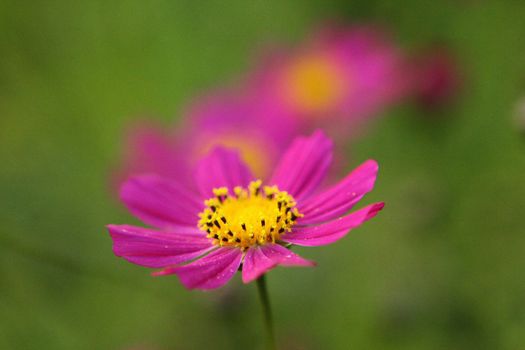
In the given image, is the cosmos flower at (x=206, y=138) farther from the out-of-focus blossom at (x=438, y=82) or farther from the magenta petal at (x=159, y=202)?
the magenta petal at (x=159, y=202)

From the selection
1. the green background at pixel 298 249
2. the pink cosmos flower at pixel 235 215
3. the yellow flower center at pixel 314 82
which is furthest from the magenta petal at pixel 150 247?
the yellow flower center at pixel 314 82

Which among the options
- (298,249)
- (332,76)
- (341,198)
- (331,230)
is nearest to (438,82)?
(298,249)

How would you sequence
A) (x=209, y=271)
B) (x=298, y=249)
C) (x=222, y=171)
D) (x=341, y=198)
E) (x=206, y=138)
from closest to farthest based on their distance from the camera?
(x=209, y=271), (x=341, y=198), (x=222, y=171), (x=298, y=249), (x=206, y=138)

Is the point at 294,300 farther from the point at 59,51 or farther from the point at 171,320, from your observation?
the point at 59,51

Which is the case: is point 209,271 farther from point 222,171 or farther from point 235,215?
point 222,171

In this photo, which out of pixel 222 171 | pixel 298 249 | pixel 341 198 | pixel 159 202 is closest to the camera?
pixel 341 198

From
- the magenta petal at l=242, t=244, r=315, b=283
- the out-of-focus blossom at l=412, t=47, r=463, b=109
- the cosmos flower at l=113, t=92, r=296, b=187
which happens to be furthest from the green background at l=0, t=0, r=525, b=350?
the magenta petal at l=242, t=244, r=315, b=283
